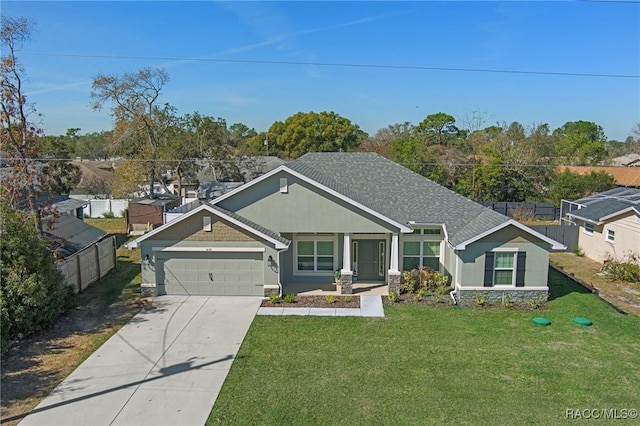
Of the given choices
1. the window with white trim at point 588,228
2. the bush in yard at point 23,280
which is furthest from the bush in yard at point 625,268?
the bush in yard at point 23,280

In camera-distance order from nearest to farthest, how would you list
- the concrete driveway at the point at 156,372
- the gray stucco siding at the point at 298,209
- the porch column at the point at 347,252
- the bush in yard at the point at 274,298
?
the concrete driveway at the point at 156,372
the bush in yard at the point at 274,298
the gray stucco siding at the point at 298,209
the porch column at the point at 347,252

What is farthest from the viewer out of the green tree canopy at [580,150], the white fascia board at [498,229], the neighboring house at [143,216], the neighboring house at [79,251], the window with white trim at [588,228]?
the green tree canopy at [580,150]

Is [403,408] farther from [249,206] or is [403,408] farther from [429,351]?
[249,206]

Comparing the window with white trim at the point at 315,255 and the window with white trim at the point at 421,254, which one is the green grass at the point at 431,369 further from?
the window with white trim at the point at 315,255

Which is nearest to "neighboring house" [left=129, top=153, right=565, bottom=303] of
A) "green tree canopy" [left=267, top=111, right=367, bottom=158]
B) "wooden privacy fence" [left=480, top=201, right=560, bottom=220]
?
"wooden privacy fence" [left=480, top=201, right=560, bottom=220]

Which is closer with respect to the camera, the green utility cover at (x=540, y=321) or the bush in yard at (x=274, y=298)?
the green utility cover at (x=540, y=321)

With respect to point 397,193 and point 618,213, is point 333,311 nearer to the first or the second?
point 397,193

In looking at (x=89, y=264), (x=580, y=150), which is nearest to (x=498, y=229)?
(x=89, y=264)
